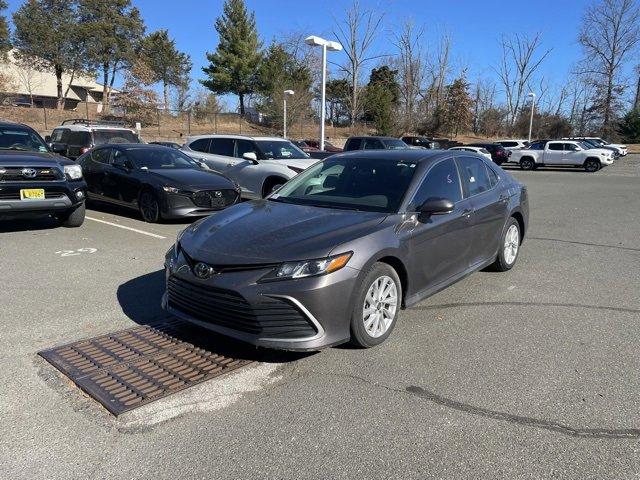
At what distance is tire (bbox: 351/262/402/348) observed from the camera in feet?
12.6

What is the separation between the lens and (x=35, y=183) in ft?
25.6

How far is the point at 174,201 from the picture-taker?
920 centimetres

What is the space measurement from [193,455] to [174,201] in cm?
690

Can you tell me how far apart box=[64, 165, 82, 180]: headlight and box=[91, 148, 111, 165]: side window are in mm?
2044

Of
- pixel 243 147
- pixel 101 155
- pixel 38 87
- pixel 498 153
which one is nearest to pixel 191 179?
pixel 101 155

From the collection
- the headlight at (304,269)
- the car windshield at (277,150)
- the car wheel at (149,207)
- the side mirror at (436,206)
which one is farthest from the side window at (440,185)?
the car windshield at (277,150)

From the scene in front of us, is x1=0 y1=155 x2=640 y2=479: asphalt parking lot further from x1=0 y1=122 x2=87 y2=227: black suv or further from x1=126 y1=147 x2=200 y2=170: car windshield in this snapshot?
x1=126 y1=147 x2=200 y2=170: car windshield

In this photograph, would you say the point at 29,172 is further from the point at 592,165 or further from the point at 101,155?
the point at 592,165

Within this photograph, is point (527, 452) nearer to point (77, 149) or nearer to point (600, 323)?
point (600, 323)

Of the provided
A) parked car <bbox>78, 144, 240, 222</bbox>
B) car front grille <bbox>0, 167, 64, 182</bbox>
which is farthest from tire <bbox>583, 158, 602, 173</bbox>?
car front grille <bbox>0, 167, 64, 182</bbox>

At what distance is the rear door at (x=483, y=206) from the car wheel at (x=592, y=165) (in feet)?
91.9

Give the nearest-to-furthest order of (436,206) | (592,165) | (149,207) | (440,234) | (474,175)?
(436,206)
(440,234)
(474,175)
(149,207)
(592,165)

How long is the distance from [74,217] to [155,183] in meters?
1.47

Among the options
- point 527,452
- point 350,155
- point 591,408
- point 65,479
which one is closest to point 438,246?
point 350,155
